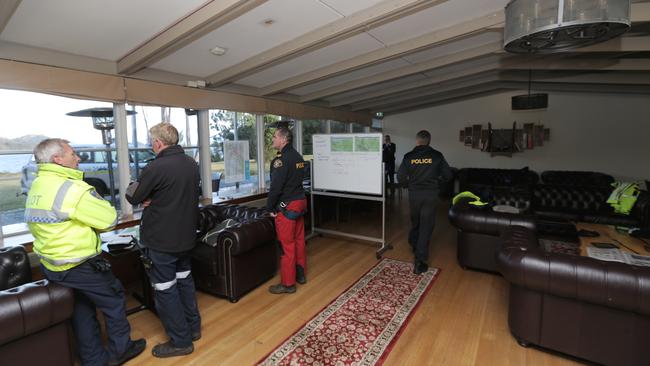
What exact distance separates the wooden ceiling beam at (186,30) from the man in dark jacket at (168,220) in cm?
97

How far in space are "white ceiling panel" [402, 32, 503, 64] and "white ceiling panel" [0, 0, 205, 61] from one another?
3.11 m

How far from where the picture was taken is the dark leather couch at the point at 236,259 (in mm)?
3033

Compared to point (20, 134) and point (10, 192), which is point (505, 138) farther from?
point (10, 192)

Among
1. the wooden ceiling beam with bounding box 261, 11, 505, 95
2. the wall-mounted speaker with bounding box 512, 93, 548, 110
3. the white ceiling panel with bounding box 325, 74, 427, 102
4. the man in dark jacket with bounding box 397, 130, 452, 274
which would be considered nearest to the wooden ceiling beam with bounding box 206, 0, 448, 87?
the wooden ceiling beam with bounding box 261, 11, 505, 95

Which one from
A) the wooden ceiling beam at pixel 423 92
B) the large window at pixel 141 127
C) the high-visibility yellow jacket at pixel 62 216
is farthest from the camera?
the wooden ceiling beam at pixel 423 92

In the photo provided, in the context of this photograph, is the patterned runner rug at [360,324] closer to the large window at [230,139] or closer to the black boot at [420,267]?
the black boot at [420,267]

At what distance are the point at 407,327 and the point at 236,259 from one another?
5.49 feet

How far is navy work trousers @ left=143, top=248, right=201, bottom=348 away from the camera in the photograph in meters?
2.23

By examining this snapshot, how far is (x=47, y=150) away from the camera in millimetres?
1869

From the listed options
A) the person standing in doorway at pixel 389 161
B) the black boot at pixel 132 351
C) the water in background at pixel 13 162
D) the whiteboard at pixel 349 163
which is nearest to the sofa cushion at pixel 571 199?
the whiteboard at pixel 349 163

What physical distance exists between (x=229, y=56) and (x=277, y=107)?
6.64 ft

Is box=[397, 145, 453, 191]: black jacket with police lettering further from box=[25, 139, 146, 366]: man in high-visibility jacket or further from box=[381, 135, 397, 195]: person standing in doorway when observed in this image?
box=[381, 135, 397, 195]: person standing in doorway

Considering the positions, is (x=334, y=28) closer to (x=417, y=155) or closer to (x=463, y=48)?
(x=417, y=155)

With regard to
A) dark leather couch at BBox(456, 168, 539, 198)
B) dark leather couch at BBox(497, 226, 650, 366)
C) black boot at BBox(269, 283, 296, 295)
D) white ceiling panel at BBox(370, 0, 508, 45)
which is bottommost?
black boot at BBox(269, 283, 296, 295)
